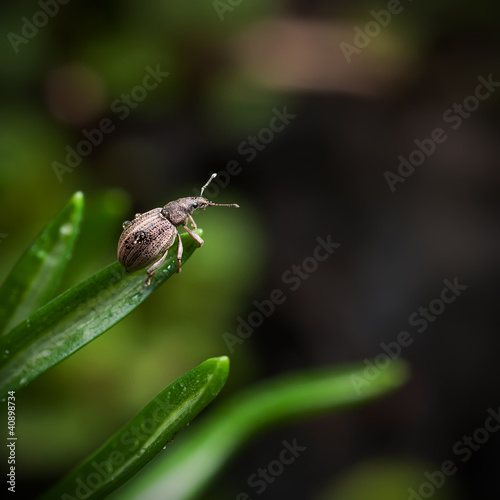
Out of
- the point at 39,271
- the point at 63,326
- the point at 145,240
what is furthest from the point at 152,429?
the point at 145,240

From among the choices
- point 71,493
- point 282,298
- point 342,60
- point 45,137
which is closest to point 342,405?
point 71,493

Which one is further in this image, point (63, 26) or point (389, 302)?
point (389, 302)

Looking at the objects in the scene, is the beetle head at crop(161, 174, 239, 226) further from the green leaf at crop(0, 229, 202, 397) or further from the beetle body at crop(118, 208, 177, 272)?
the green leaf at crop(0, 229, 202, 397)

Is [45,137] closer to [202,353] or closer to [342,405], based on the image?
[202,353]

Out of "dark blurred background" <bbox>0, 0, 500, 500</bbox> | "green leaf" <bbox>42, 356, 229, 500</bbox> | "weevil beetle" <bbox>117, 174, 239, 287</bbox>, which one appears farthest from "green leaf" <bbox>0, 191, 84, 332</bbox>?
"dark blurred background" <bbox>0, 0, 500, 500</bbox>

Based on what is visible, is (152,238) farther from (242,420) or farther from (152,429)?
(152,429)

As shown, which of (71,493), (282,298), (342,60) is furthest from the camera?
(342,60)
